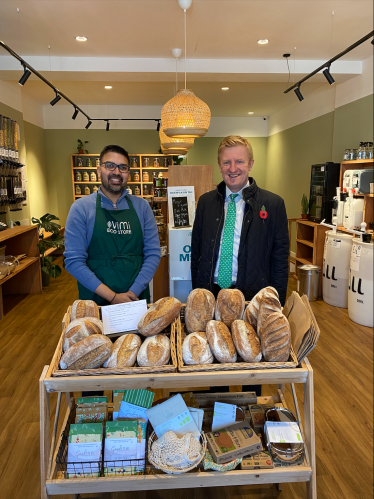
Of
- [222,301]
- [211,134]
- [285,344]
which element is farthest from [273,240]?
[211,134]

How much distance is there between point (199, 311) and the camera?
56.7 inches

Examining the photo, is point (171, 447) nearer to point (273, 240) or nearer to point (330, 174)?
point (273, 240)

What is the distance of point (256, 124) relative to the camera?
31.1 ft

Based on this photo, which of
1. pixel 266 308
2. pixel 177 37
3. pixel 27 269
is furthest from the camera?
pixel 27 269

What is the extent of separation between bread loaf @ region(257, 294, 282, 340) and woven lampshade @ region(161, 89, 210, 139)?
204 centimetres

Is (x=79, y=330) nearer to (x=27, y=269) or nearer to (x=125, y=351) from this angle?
(x=125, y=351)

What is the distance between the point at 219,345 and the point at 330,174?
4394mm

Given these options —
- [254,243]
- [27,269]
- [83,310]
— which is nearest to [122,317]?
[83,310]

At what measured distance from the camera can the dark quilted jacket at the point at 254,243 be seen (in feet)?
6.38

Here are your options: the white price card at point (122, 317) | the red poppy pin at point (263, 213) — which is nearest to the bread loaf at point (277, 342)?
the white price card at point (122, 317)

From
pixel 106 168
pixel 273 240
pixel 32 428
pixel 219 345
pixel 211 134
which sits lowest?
pixel 32 428

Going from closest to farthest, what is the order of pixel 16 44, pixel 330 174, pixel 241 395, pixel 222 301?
pixel 222 301 → pixel 241 395 → pixel 16 44 → pixel 330 174

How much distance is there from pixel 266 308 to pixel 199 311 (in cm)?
26

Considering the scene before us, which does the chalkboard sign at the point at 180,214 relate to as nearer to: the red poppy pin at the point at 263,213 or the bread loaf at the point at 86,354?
the red poppy pin at the point at 263,213
